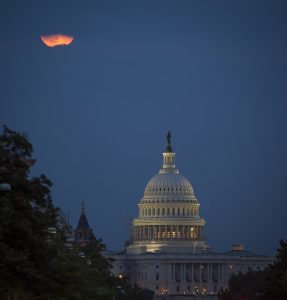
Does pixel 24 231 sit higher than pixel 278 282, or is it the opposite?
pixel 278 282

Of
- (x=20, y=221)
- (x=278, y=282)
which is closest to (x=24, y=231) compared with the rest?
(x=20, y=221)

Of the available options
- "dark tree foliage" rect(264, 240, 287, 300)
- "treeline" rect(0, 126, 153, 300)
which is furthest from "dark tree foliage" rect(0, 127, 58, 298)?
"dark tree foliage" rect(264, 240, 287, 300)

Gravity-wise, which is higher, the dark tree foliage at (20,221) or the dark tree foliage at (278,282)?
the dark tree foliage at (278,282)

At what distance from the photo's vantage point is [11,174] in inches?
3167

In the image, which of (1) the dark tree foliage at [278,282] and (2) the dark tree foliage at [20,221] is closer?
(2) the dark tree foliage at [20,221]

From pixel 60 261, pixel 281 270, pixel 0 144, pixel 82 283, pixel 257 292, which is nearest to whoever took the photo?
pixel 0 144

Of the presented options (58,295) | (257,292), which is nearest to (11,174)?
(58,295)

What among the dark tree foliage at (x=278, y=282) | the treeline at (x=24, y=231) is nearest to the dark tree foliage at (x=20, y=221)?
the treeline at (x=24, y=231)

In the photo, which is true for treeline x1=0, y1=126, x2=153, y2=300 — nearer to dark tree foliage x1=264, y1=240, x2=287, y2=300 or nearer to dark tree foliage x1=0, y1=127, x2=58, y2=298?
dark tree foliage x1=0, y1=127, x2=58, y2=298

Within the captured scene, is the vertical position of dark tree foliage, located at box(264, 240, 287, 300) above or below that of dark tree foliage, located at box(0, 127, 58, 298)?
above

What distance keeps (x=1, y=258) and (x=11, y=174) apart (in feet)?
17.4

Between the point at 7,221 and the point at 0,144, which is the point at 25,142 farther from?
the point at 7,221

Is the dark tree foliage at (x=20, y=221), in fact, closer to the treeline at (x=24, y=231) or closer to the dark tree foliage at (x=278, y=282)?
the treeline at (x=24, y=231)

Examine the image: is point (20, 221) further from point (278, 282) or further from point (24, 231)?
point (278, 282)
